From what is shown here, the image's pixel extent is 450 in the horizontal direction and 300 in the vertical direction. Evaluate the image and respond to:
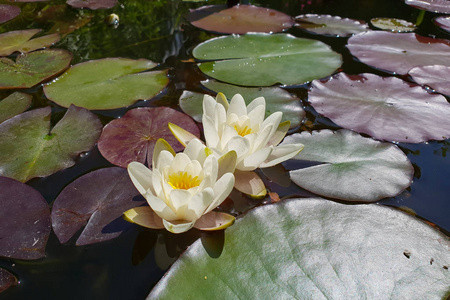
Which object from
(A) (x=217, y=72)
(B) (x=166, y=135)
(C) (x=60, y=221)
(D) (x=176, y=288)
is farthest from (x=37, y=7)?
(D) (x=176, y=288)

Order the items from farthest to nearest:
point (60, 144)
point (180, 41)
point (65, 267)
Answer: point (180, 41), point (60, 144), point (65, 267)

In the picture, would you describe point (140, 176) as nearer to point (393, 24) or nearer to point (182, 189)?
point (182, 189)

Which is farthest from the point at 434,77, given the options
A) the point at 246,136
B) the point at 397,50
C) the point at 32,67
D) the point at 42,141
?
the point at 32,67

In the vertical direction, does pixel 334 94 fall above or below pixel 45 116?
above

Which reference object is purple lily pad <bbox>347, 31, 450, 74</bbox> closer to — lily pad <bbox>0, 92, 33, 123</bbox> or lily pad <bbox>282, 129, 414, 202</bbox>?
lily pad <bbox>282, 129, 414, 202</bbox>

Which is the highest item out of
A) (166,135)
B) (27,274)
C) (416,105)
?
(416,105)

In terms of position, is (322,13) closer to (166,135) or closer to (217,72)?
(217,72)

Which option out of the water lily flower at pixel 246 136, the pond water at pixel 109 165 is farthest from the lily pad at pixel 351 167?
the water lily flower at pixel 246 136

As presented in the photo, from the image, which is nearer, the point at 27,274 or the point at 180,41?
the point at 27,274
